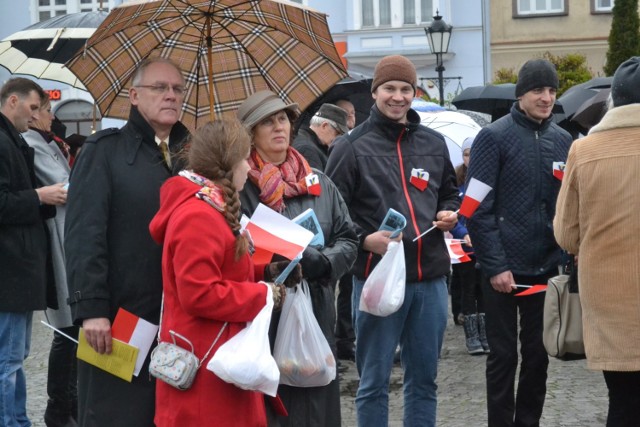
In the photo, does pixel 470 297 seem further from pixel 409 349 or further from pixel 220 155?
pixel 220 155

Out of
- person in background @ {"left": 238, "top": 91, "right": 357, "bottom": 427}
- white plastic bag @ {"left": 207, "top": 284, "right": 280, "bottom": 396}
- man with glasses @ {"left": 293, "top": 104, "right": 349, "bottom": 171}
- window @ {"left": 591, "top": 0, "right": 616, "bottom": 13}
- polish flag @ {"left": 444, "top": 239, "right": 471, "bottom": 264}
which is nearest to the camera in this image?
white plastic bag @ {"left": 207, "top": 284, "right": 280, "bottom": 396}

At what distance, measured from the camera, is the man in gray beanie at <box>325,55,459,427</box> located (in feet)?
19.1

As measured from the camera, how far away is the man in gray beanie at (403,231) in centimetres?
584

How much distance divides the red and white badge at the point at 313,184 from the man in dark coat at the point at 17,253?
155 cm

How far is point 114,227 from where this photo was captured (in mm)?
4652

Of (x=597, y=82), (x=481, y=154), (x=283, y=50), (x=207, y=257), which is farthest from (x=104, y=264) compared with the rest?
(x=597, y=82)

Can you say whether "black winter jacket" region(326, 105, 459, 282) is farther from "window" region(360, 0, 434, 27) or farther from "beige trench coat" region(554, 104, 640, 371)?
"window" region(360, 0, 434, 27)

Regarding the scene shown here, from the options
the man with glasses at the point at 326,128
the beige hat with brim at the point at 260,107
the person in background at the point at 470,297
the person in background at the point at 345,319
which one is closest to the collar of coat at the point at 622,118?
the beige hat with brim at the point at 260,107

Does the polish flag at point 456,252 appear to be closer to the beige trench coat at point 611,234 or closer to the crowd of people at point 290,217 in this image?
the crowd of people at point 290,217

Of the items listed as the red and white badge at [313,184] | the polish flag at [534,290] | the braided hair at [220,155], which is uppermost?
the braided hair at [220,155]

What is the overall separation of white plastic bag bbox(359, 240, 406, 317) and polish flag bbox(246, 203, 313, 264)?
36.6 inches

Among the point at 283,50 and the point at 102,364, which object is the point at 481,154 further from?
the point at 102,364

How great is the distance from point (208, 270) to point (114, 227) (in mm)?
747

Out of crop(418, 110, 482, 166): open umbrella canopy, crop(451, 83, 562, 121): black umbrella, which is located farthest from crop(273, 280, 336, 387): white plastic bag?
crop(451, 83, 562, 121): black umbrella
